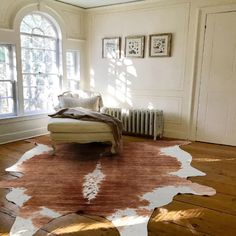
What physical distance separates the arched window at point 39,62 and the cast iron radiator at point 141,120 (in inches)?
50.7

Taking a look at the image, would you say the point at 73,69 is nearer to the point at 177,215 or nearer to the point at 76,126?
the point at 76,126

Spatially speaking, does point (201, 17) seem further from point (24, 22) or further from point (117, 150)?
point (24, 22)

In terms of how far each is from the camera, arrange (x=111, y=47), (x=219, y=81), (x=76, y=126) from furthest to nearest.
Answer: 1. (x=111, y=47)
2. (x=219, y=81)
3. (x=76, y=126)

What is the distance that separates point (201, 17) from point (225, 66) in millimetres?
918

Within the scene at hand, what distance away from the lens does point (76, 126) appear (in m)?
3.59

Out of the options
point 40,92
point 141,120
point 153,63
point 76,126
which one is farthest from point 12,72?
point 153,63

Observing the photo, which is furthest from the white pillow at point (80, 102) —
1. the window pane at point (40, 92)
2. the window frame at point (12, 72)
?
the window frame at point (12, 72)

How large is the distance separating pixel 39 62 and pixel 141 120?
7.31 ft

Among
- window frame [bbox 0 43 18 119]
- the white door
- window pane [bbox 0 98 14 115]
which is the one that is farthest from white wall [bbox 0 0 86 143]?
the white door

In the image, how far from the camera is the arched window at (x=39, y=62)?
4551 mm

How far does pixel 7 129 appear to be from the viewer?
4301mm

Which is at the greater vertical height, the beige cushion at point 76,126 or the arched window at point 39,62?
the arched window at point 39,62

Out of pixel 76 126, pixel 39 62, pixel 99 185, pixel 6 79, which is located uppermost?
pixel 39 62

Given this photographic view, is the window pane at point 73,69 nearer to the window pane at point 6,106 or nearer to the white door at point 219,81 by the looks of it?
the window pane at point 6,106
